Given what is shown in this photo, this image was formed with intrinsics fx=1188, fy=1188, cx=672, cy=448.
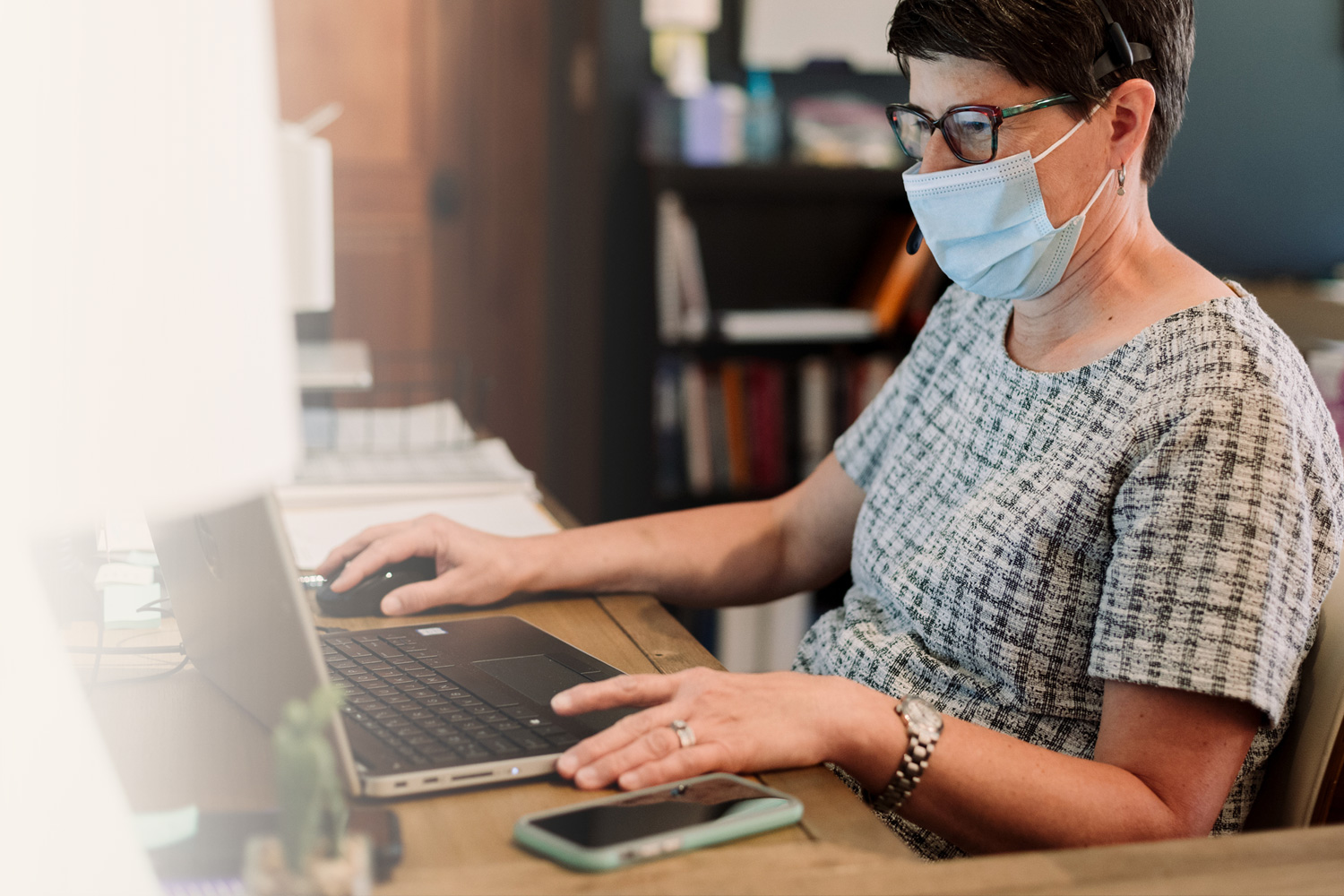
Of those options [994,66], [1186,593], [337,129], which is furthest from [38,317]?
[337,129]

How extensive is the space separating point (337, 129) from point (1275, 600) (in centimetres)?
276

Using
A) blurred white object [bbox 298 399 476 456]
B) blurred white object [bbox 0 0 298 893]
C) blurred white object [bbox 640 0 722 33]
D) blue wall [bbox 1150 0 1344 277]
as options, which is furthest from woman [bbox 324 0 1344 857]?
blue wall [bbox 1150 0 1344 277]

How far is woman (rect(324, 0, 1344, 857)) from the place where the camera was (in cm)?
79

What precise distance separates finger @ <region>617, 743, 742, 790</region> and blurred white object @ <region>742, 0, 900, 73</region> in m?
2.50

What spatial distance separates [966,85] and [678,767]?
24.9 inches

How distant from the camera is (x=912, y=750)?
0.78 m

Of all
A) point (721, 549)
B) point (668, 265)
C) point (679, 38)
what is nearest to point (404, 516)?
point (721, 549)

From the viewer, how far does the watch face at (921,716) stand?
79 cm

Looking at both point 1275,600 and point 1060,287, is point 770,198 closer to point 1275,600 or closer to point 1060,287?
point 1060,287

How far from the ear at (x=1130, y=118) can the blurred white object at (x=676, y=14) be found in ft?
6.55

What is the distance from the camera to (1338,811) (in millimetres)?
894

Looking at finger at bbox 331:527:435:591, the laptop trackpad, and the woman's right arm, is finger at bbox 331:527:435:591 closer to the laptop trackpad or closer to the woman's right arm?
the woman's right arm

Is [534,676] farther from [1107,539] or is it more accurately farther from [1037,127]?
[1037,127]

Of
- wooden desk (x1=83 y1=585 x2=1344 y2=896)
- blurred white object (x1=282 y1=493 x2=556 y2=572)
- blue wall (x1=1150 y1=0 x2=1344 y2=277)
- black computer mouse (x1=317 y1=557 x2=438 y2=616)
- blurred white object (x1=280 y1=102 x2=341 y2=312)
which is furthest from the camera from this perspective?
blue wall (x1=1150 y1=0 x2=1344 y2=277)
